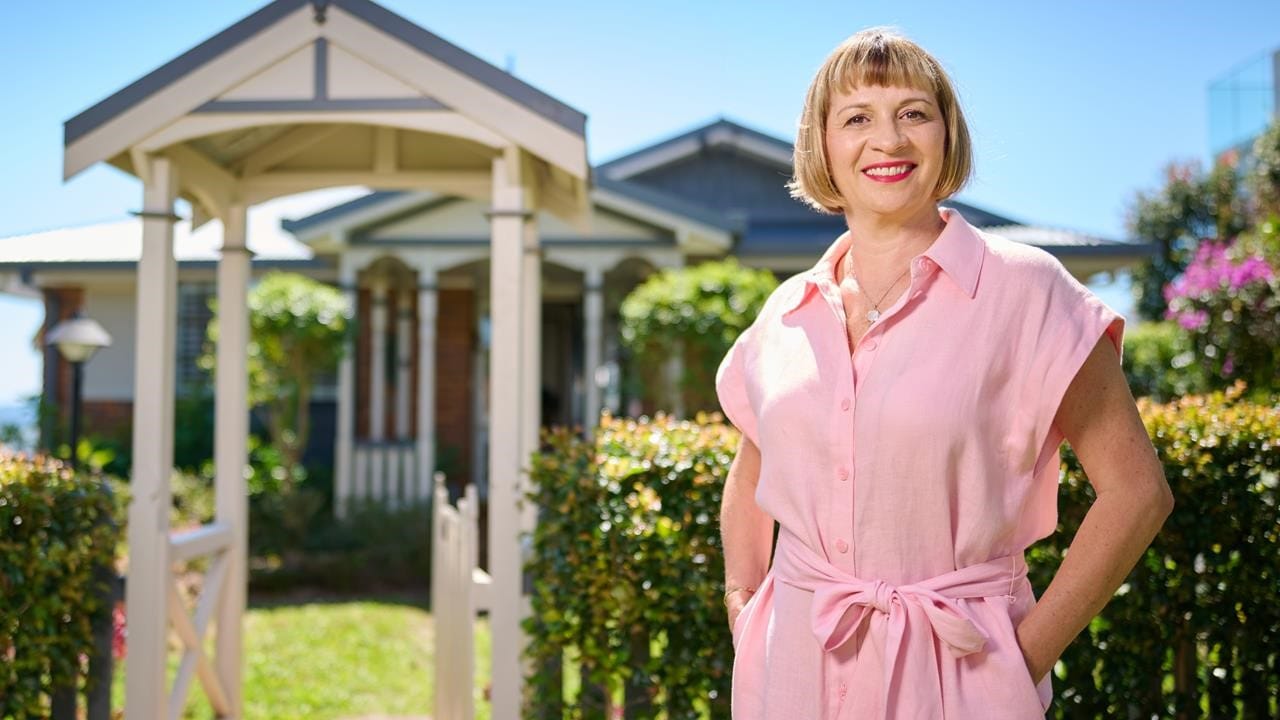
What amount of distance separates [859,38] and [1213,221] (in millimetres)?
24346

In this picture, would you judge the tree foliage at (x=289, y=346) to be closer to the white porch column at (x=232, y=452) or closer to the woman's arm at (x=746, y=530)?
the white porch column at (x=232, y=452)

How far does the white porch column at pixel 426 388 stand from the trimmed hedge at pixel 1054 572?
9635mm

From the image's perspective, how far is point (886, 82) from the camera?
2.04 meters

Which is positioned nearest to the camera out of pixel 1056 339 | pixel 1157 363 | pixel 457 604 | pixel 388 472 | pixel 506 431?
pixel 1056 339

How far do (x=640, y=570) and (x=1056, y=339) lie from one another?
251cm

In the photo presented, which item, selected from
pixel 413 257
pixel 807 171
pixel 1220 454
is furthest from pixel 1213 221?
pixel 807 171

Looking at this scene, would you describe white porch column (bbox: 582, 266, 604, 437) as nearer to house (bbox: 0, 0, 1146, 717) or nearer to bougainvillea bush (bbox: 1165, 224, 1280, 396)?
bougainvillea bush (bbox: 1165, 224, 1280, 396)

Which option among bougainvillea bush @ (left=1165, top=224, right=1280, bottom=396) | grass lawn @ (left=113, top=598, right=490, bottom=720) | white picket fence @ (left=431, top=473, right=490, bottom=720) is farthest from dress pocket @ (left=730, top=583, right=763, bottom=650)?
bougainvillea bush @ (left=1165, top=224, right=1280, bottom=396)

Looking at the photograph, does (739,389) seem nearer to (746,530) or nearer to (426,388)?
(746,530)

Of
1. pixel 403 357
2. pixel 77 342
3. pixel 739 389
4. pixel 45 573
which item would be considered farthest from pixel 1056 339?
pixel 403 357

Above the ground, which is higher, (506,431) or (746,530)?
(506,431)

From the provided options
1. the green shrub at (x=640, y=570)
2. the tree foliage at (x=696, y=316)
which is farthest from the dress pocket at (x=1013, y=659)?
the tree foliage at (x=696, y=316)

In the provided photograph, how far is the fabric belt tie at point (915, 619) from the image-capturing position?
6.08 feet

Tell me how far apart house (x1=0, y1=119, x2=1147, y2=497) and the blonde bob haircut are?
1077 cm
